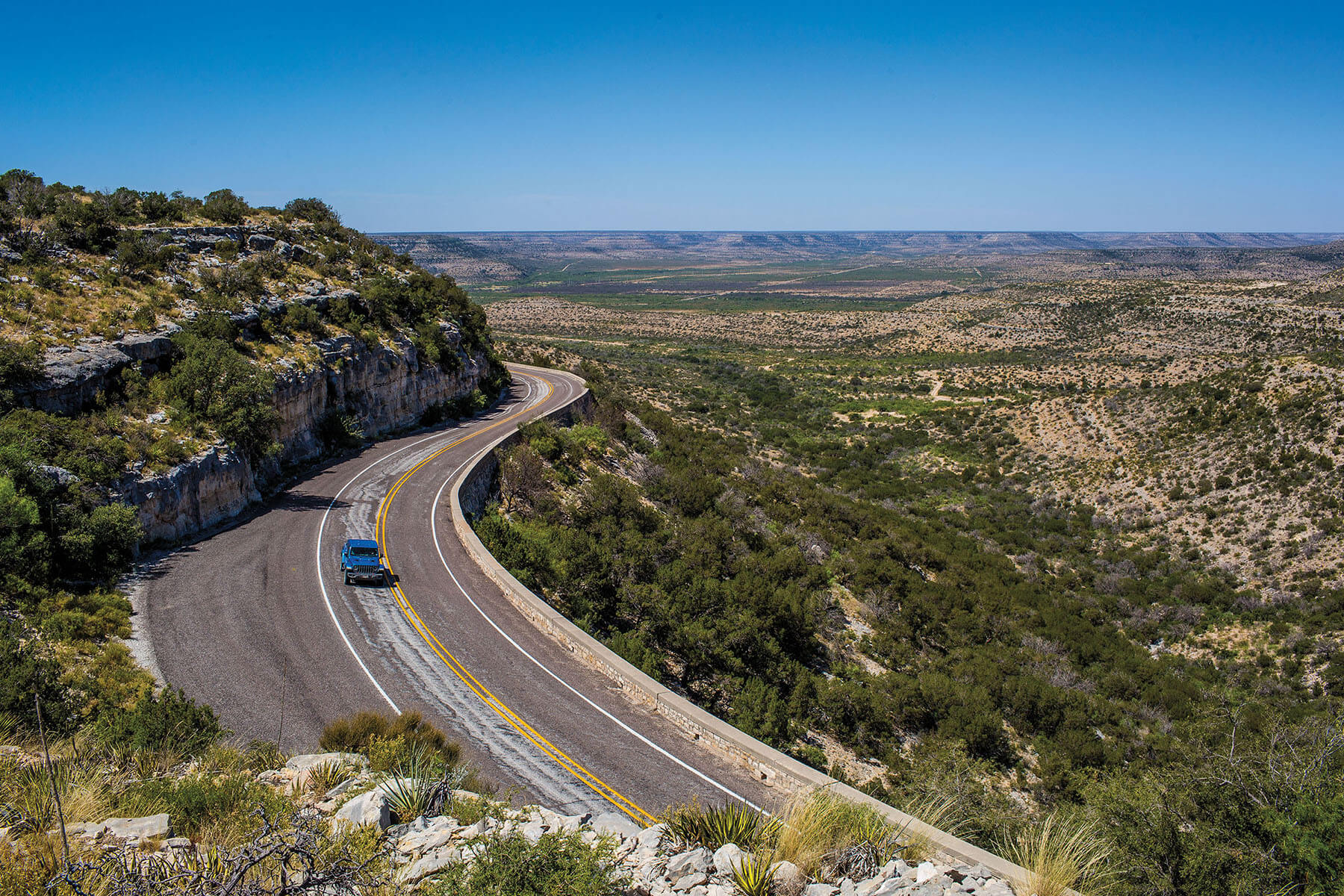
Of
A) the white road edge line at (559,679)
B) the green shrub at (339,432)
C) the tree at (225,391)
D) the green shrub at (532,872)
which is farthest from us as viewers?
the green shrub at (339,432)

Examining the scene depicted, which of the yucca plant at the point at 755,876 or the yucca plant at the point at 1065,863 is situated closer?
the yucca plant at the point at 755,876

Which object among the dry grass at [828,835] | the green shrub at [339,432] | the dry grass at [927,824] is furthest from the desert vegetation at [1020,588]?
the green shrub at [339,432]

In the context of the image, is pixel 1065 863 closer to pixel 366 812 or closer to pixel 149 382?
pixel 366 812

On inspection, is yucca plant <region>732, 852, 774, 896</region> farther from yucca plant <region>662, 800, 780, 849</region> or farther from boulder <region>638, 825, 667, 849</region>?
boulder <region>638, 825, 667, 849</region>

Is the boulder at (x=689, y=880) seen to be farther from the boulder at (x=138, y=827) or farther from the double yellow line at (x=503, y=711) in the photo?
the boulder at (x=138, y=827)

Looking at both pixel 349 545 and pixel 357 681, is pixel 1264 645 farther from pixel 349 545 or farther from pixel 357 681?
pixel 349 545

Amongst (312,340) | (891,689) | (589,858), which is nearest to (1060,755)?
(891,689)
